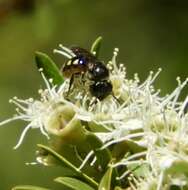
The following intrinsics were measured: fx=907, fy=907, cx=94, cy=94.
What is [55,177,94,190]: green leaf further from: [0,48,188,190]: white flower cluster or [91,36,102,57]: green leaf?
[91,36,102,57]: green leaf

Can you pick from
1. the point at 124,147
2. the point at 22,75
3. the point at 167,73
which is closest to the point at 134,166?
the point at 124,147

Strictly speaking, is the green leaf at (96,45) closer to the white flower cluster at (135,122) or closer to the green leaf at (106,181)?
the white flower cluster at (135,122)

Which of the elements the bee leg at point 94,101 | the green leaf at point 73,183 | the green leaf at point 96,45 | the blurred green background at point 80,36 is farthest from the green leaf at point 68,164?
the blurred green background at point 80,36

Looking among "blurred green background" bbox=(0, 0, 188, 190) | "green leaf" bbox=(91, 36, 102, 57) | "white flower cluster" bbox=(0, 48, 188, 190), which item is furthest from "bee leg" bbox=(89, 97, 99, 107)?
"blurred green background" bbox=(0, 0, 188, 190)

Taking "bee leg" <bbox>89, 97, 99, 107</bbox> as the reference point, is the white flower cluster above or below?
below

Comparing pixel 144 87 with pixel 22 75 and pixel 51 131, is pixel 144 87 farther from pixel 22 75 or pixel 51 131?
pixel 22 75

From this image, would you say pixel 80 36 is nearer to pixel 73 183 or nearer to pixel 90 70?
pixel 90 70
